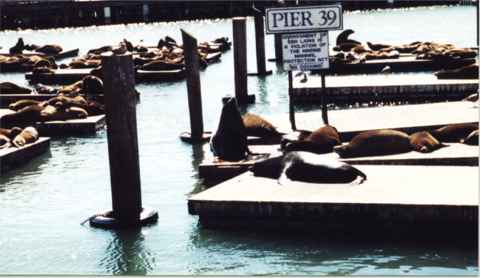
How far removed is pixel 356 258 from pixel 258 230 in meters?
1.29

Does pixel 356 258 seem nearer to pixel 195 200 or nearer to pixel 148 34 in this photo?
pixel 195 200

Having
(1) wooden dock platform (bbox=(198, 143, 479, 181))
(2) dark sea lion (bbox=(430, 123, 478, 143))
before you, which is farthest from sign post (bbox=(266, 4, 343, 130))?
(1) wooden dock platform (bbox=(198, 143, 479, 181))

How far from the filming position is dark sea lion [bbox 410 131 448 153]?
10972 mm

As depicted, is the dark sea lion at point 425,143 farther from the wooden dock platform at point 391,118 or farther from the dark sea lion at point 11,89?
the dark sea lion at point 11,89

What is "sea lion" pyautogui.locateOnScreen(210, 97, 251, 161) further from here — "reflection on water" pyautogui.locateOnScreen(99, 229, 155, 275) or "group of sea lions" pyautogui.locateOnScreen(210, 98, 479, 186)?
"reflection on water" pyautogui.locateOnScreen(99, 229, 155, 275)

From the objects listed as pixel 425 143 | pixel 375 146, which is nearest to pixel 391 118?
pixel 425 143

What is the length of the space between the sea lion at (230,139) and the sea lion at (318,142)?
78cm

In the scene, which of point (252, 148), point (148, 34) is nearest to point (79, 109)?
point (252, 148)

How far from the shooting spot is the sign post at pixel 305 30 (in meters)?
13.0

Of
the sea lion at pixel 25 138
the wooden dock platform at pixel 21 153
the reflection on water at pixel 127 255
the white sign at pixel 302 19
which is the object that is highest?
the white sign at pixel 302 19

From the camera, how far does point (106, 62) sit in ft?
30.5

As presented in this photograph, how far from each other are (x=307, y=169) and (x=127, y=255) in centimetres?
217

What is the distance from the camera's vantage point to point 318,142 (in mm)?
11352

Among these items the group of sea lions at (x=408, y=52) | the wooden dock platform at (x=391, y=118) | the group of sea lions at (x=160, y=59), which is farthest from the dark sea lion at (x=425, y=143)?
the group of sea lions at (x=160, y=59)
